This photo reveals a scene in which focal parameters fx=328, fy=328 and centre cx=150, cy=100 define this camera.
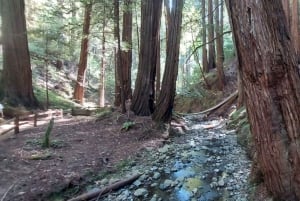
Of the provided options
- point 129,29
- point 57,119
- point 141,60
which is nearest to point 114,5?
point 141,60

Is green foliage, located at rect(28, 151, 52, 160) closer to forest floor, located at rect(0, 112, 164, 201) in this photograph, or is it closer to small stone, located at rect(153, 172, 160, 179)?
forest floor, located at rect(0, 112, 164, 201)

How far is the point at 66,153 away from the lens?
695 centimetres

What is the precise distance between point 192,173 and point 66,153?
9.01 ft

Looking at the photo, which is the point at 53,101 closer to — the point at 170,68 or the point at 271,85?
the point at 170,68

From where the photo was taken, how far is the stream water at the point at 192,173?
16.6 ft

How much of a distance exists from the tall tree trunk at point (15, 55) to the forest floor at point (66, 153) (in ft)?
9.85

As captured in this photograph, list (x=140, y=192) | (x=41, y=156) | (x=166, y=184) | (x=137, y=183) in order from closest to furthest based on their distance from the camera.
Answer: (x=140, y=192)
(x=166, y=184)
(x=137, y=183)
(x=41, y=156)

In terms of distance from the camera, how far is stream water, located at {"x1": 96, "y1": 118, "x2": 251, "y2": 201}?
5051 millimetres

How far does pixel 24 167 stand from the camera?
6.07 metres

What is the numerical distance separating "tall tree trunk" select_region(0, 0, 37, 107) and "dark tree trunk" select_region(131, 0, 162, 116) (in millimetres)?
4848

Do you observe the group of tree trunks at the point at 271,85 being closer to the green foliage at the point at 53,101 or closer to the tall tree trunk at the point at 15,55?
the tall tree trunk at the point at 15,55

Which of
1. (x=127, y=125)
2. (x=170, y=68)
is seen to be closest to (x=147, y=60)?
(x=170, y=68)

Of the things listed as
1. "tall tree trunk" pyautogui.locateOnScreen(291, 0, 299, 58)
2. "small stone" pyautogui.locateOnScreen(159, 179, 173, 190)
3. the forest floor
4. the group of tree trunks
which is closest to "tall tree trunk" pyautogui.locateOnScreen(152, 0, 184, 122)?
the forest floor

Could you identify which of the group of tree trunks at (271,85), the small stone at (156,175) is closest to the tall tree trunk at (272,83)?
the group of tree trunks at (271,85)
